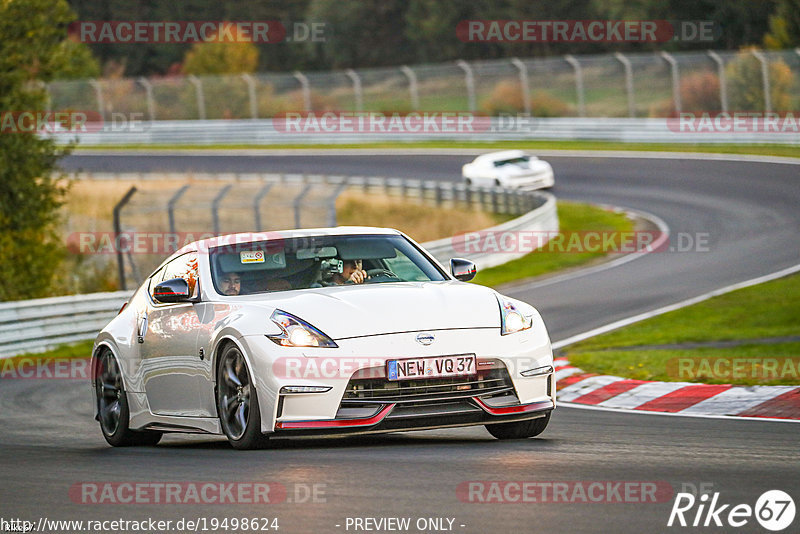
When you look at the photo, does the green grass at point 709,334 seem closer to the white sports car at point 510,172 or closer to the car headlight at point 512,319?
the car headlight at point 512,319

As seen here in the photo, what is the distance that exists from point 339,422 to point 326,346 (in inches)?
17.1

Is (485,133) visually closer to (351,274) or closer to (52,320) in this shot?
(52,320)

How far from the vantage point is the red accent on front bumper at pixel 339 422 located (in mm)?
7668

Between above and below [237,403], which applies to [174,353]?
above

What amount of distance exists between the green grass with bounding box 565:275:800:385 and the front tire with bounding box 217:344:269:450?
199 inches

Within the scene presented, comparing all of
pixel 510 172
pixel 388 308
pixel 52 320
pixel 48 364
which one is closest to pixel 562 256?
pixel 510 172

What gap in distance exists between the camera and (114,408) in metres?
9.60

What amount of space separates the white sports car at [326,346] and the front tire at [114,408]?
3 cm

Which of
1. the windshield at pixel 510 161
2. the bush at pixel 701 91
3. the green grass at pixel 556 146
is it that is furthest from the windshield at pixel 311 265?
the bush at pixel 701 91

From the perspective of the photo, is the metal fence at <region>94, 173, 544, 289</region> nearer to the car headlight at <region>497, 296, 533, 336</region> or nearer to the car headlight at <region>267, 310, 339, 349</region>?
the car headlight at <region>497, 296, 533, 336</region>

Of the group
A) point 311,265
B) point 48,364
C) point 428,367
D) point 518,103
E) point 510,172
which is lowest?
point 510,172

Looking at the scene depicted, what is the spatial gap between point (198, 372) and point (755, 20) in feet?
235

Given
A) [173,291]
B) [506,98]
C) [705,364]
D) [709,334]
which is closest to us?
[173,291]

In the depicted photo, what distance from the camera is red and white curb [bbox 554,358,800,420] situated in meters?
9.92
